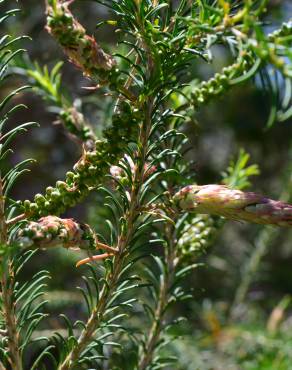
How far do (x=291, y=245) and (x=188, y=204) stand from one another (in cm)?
242

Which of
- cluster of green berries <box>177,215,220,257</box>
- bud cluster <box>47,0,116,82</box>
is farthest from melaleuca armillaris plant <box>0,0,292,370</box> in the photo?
cluster of green berries <box>177,215,220,257</box>

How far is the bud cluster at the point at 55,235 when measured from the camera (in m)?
0.62

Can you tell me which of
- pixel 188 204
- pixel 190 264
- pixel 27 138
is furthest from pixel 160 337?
pixel 27 138

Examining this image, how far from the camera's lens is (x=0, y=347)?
751 mm

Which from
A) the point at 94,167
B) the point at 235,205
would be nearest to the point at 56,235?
the point at 94,167

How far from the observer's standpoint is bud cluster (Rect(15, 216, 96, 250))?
2.04 ft

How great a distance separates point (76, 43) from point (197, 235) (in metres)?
0.44

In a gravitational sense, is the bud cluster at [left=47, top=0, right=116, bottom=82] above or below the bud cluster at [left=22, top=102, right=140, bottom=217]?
above

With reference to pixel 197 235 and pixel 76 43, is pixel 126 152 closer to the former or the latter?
pixel 76 43

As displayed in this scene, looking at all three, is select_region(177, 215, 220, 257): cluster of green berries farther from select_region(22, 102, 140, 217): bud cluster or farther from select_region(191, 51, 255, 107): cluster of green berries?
select_region(22, 102, 140, 217): bud cluster

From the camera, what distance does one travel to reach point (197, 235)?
3.25 ft

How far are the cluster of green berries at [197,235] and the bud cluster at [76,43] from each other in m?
0.38

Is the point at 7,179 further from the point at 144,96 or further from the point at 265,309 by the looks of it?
the point at 265,309

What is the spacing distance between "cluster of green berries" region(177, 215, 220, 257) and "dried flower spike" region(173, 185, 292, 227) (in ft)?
0.83
